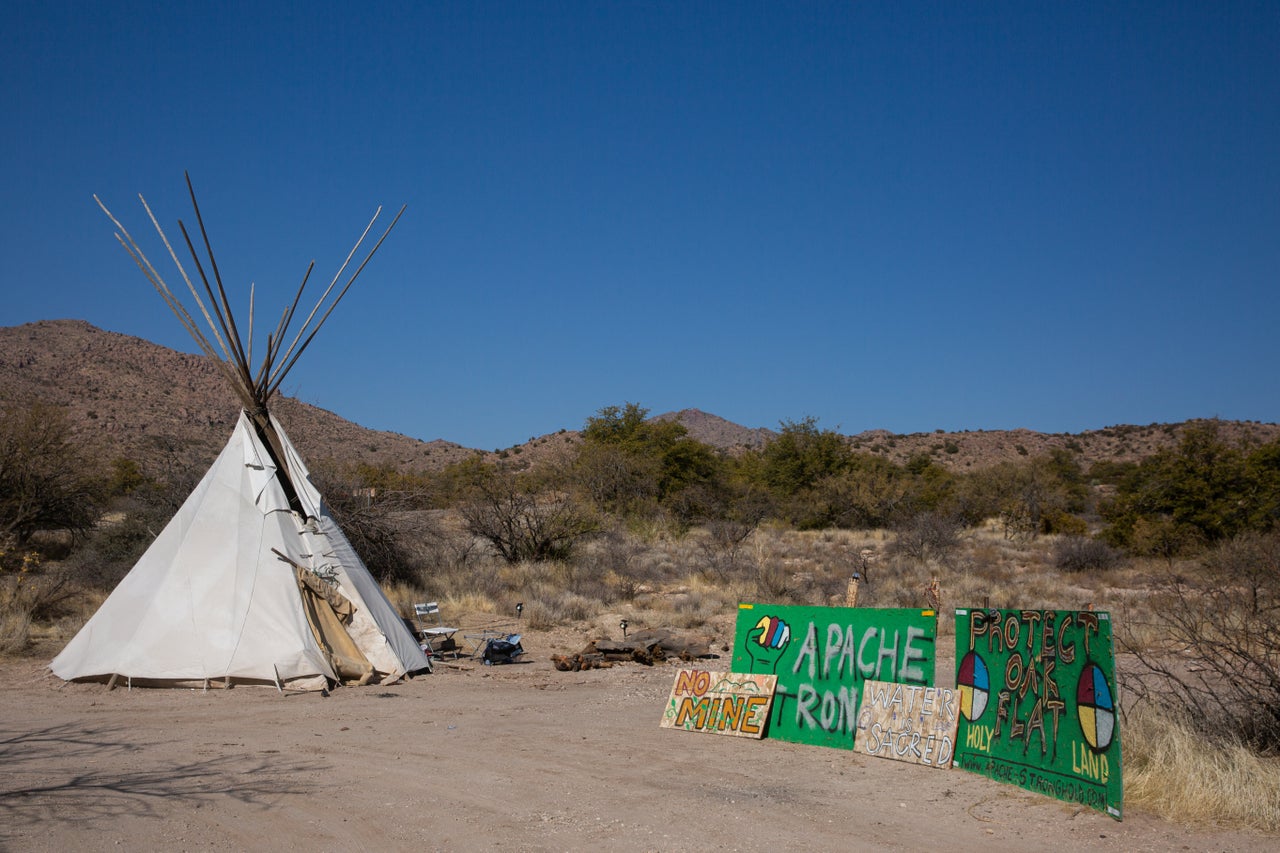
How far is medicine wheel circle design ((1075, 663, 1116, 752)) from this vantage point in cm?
613

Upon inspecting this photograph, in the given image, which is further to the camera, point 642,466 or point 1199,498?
point 642,466

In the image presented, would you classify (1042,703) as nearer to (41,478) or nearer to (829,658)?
(829,658)

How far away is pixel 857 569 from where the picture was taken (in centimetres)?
2222

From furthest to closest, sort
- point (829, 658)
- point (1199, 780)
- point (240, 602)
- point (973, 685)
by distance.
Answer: point (240, 602), point (829, 658), point (973, 685), point (1199, 780)

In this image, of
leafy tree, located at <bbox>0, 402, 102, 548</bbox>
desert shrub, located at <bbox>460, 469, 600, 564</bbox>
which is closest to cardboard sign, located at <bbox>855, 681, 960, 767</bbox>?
desert shrub, located at <bbox>460, 469, 600, 564</bbox>

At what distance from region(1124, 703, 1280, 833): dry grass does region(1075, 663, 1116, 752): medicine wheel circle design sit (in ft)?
1.88

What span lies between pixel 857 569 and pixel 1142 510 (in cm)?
900

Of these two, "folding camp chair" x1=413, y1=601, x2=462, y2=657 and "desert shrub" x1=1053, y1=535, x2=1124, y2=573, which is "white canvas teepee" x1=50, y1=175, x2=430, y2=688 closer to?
"folding camp chair" x1=413, y1=601, x2=462, y2=657

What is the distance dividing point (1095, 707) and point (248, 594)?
29.1 feet

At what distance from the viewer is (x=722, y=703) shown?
9.01m

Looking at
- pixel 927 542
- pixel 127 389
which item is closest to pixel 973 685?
pixel 927 542

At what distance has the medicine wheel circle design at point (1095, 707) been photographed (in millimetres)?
6129

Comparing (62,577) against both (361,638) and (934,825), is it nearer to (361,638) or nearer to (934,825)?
(361,638)

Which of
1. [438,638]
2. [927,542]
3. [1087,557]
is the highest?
[927,542]
